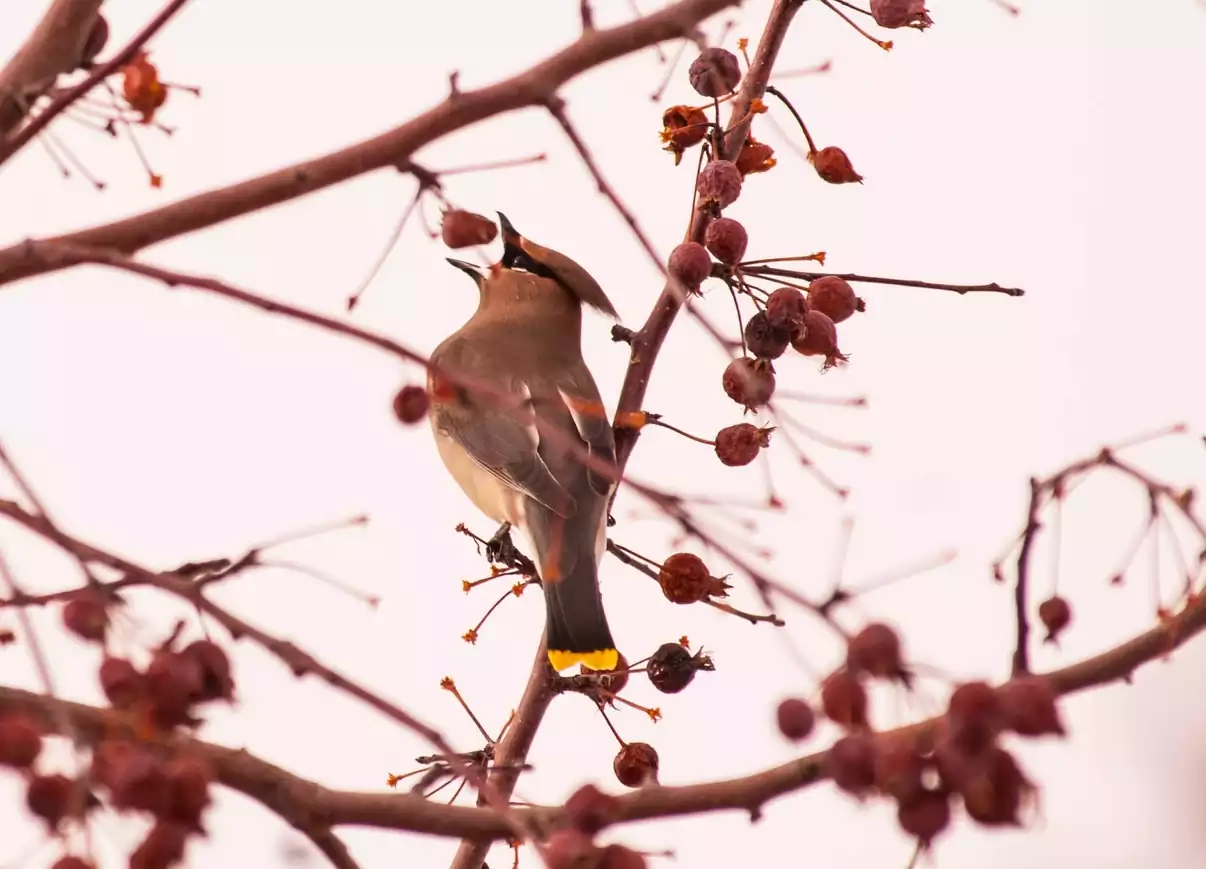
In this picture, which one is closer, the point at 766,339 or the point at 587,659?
the point at 766,339

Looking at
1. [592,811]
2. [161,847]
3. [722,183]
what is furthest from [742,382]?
[161,847]

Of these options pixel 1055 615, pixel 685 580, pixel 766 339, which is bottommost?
pixel 1055 615

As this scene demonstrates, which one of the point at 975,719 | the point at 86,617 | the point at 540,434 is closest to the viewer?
the point at 975,719

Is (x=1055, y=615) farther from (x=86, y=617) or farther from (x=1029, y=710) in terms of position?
(x=86, y=617)

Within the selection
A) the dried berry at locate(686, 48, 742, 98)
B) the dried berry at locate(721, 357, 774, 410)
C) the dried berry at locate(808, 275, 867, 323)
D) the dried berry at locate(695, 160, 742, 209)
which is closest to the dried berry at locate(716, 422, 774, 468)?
the dried berry at locate(721, 357, 774, 410)

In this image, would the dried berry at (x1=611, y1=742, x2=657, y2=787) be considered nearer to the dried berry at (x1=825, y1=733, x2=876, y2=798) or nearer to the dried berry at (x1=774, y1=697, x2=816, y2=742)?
the dried berry at (x1=774, y1=697, x2=816, y2=742)

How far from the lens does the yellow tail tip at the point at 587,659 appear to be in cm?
220

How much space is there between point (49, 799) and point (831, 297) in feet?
4.28

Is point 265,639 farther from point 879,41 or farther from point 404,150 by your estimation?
point 879,41

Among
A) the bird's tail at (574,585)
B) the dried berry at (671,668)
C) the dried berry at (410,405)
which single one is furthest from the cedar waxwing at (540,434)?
the dried berry at (410,405)

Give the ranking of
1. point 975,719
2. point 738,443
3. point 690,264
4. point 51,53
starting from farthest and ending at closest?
point 738,443 < point 690,264 < point 51,53 < point 975,719

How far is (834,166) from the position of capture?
2.24m

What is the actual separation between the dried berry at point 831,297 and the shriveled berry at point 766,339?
0.09 m

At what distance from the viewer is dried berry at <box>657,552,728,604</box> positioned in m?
1.99
